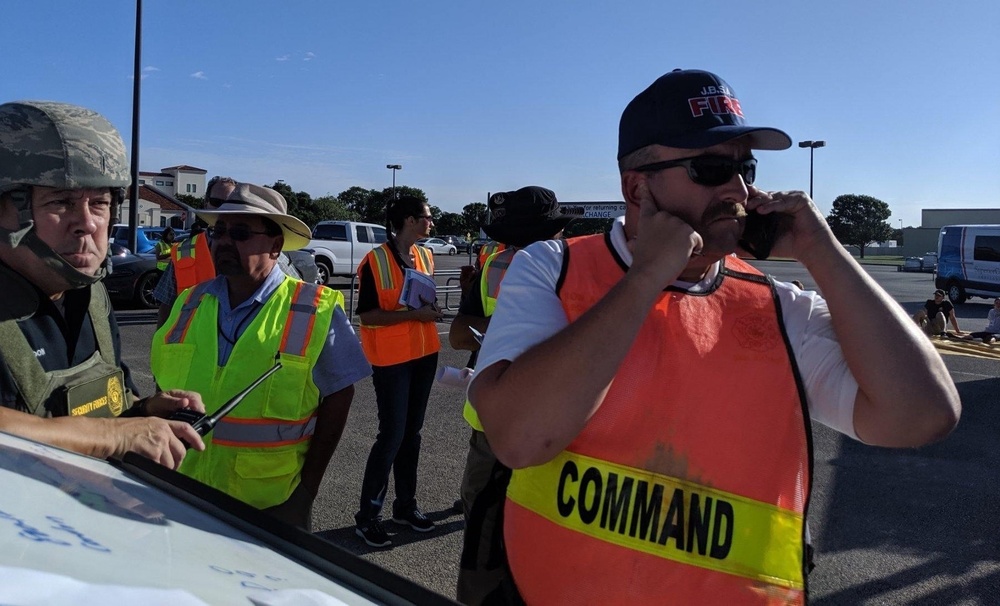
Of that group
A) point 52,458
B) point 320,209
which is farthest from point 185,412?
point 320,209

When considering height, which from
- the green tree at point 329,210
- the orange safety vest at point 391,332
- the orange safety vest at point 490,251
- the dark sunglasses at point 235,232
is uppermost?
the green tree at point 329,210

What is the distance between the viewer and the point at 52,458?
122 centimetres

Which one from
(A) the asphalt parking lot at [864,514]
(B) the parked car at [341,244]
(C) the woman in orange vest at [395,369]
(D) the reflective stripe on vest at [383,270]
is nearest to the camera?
(A) the asphalt parking lot at [864,514]

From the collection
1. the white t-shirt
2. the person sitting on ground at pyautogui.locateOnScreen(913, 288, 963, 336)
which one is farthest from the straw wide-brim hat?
the person sitting on ground at pyautogui.locateOnScreen(913, 288, 963, 336)

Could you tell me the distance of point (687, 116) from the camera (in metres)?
1.66

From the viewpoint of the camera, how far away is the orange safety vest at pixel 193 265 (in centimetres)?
538

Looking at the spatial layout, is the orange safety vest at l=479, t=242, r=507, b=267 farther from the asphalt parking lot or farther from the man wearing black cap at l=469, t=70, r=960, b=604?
the man wearing black cap at l=469, t=70, r=960, b=604

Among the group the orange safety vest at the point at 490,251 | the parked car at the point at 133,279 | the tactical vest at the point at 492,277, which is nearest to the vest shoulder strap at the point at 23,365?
A: the tactical vest at the point at 492,277

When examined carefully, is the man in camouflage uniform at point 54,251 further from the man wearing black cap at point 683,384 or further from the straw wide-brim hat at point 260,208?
the straw wide-brim hat at point 260,208

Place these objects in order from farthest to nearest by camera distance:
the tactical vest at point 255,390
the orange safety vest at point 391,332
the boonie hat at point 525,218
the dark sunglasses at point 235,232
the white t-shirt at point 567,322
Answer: the orange safety vest at point 391,332 → the boonie hat at point 525,218 → the dark sunglasses at point 235,232 → the tactical vest at point 255,390 → the white t-shirt at point 567,322

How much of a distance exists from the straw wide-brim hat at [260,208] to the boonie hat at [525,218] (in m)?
1.25

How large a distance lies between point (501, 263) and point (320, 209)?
6732cm

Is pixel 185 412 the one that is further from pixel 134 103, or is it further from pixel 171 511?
pixel 134 103

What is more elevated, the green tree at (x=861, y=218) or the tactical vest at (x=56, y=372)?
the green tree at (x=861, y=218)
